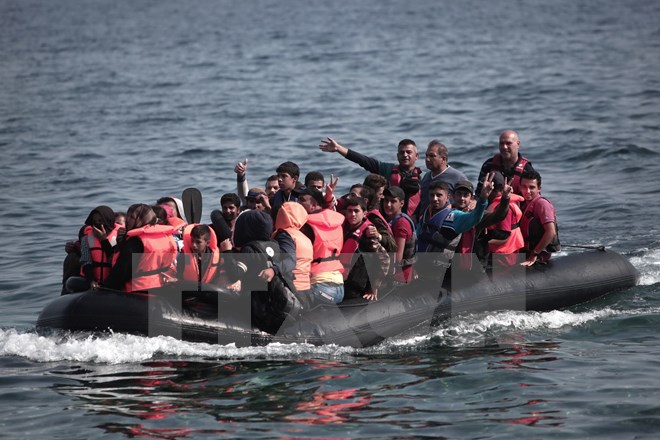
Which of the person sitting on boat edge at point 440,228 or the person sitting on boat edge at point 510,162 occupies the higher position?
the person sitting on boat edge at point 510,162

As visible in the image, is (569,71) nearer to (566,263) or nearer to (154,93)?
(154,93)

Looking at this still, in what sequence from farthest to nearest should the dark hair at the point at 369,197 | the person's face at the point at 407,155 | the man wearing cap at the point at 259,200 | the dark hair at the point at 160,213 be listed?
the person's face at the point at 407,155 < the man wearing cap at the point at 259,200 < the dark hair at the point at 369,197 < the dark hair at the point at 160,213

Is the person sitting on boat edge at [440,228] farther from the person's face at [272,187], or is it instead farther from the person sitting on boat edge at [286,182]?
the person's face at [272,187]

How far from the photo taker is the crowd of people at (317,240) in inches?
370

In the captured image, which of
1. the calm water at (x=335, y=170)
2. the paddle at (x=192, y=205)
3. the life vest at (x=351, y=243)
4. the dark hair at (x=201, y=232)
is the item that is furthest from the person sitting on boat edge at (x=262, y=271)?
the paddle at (x=192, y=205)

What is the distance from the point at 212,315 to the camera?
31.4 ft

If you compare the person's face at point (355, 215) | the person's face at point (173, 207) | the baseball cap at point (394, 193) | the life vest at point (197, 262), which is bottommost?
the life vest at point (197, 262)

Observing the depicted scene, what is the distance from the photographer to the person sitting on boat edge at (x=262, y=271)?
9281 mm

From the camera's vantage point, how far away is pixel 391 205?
1018 centimetres

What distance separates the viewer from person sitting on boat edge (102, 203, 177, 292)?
30.5 feet

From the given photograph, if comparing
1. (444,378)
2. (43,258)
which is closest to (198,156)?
(43,258)

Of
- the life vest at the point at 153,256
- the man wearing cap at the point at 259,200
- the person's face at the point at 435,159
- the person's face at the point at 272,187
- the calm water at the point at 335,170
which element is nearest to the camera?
Result: the calm water at the point at 335,170

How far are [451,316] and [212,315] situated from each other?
8.06 feet

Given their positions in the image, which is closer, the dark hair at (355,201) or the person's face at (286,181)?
the dark hair at (355,201)
